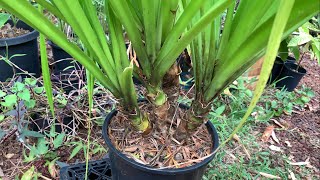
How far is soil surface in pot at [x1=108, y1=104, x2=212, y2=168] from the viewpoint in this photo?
777 mm

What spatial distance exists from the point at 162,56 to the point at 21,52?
4.32 feet

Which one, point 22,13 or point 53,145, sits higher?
point 22,13

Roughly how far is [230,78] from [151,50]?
0.17m

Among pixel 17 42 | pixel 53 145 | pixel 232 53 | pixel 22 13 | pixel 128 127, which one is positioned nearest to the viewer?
pixel 22 13

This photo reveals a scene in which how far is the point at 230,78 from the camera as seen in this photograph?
2.13ft

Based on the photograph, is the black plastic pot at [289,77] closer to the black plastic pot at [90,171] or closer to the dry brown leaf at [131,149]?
the black plastic pot at [90,171]

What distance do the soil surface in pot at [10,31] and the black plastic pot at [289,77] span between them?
1.57 meters

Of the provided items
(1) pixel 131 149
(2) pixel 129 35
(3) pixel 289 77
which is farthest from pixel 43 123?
(3) pixel 289 77

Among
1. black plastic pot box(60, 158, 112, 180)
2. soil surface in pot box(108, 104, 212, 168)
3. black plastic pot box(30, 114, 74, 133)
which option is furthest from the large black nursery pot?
soil surface in pot box(108, 104, 212, 168)

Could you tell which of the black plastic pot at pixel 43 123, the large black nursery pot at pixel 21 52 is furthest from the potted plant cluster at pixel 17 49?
the black plastic pot at pixel 43 123

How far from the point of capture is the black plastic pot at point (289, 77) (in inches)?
82.7

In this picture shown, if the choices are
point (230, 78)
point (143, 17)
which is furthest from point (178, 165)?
point (143, 17)

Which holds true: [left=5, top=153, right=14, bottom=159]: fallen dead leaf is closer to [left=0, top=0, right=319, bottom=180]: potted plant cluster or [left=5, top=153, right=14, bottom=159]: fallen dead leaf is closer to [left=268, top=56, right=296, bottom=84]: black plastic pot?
[left=0, top=0, right=319, bottom=180]: potted plant cluster

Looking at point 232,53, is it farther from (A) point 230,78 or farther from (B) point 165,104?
(B) point 165,104
